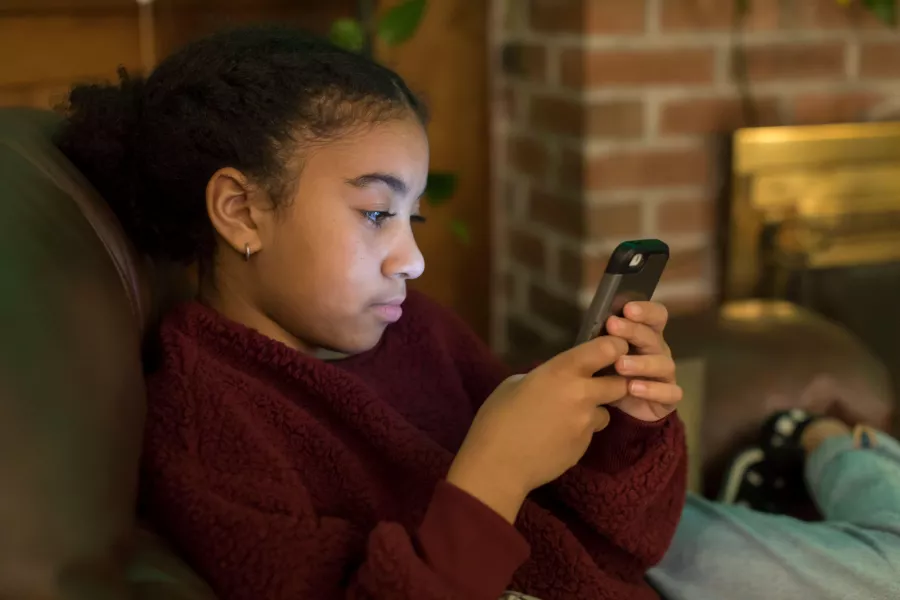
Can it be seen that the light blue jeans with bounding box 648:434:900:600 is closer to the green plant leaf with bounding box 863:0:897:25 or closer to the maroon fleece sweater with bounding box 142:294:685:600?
the maroon fleece sweater with bounding box 142:294:685:600

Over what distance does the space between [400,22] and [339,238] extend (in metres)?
0.76

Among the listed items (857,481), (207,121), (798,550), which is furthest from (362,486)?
(857,481)

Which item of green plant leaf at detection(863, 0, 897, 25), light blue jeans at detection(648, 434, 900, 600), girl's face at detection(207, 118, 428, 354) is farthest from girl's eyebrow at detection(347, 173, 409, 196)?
green plant leaf at detection(863, 0, 897, 25)

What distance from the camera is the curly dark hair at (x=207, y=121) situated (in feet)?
2.71

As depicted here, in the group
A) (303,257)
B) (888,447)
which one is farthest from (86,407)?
(888,447)

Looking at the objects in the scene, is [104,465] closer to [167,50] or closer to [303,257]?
[303,257]

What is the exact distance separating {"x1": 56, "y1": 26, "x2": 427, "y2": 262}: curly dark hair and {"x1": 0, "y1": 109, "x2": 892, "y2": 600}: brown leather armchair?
5 cm

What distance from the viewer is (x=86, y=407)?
1.98 feet

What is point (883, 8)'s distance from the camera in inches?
63.3

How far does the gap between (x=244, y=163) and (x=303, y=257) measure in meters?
0.10

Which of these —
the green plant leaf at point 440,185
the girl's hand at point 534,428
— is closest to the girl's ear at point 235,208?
the girl's hand at point 534,428

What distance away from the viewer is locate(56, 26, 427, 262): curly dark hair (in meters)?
0.83

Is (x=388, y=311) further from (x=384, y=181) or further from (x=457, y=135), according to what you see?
(x=457, y=135)

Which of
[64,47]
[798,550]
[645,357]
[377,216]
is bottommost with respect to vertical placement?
[798,550]
